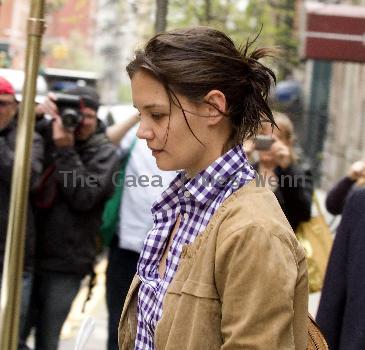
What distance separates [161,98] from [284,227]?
42cm

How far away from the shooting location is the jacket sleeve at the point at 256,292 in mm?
2246

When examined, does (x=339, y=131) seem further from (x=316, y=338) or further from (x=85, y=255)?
(x=316, y=338)

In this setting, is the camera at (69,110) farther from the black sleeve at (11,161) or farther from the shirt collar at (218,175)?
the shirt collar at (218,175)

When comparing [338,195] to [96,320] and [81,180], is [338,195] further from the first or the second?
[96,320]

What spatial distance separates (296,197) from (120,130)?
4.54 ft

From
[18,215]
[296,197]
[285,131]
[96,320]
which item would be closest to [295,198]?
[296,197]

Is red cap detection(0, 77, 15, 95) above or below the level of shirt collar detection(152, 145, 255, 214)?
above

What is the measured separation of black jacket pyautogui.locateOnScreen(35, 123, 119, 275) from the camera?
18.7 ft

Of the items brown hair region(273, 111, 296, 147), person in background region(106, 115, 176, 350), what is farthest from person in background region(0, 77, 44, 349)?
brown hair region(273, 111, 296, 147)

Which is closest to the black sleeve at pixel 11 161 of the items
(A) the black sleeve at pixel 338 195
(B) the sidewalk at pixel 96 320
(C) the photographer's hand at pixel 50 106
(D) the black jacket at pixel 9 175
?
(D) the black jacket at pixel 9 175

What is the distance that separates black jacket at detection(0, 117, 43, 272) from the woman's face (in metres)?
3.04

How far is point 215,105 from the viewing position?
2469mm

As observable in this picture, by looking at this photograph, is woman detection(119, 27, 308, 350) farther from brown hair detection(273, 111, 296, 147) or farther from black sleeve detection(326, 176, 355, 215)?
black sleeve detection(326, 176, 355, 215)

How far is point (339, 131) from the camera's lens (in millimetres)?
27766
